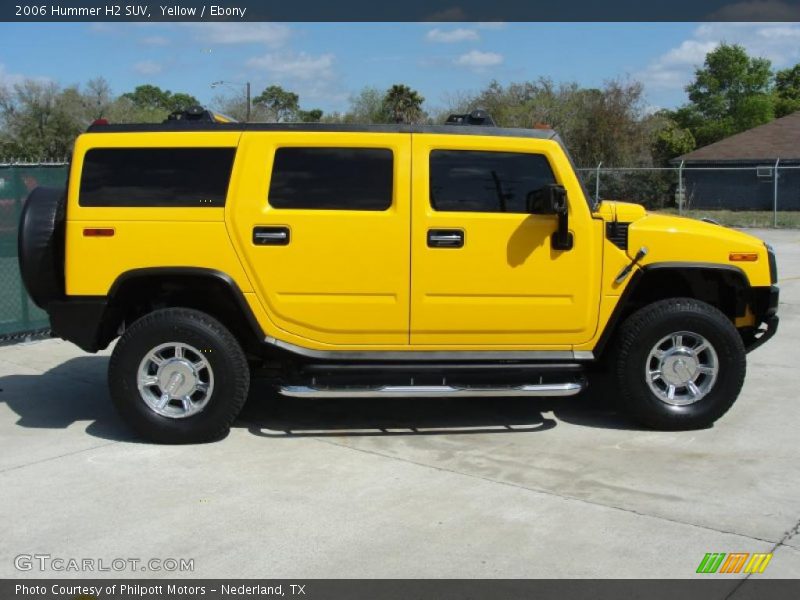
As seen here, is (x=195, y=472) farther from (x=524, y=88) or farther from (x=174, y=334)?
(x=524, y=88)

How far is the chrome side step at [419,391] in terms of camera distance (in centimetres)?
572

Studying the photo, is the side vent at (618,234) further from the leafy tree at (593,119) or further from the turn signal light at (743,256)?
the leafy tree at (593,119)

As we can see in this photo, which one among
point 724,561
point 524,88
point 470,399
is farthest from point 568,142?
point 724,561

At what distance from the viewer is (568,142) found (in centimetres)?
4244

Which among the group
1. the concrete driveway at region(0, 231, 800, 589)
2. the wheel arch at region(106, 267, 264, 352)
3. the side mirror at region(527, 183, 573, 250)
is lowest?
the concrete driveway at region(0, 231, 800, 589)

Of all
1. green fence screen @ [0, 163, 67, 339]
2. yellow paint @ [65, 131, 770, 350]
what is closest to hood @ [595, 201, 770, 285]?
yellow paint @ [65, 131, 770, 350]

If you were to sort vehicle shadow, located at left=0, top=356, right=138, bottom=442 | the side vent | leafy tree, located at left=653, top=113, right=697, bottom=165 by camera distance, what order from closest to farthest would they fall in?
the side vent, vehicle shadow, located at left=0, top=356, right=138, bottom=442, leafy tree, located at left=653, top=113, right=697, bottom=165

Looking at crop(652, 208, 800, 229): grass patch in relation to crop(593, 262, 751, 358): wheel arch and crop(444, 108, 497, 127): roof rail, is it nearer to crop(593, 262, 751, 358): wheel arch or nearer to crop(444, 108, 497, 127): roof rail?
crop(593, 262, 751, 358): wheel arch

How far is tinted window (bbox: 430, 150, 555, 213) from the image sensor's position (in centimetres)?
579
